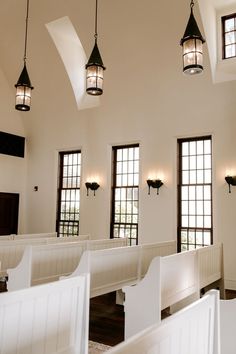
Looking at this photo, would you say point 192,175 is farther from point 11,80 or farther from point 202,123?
point 11,80

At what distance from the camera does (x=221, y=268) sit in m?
5.27

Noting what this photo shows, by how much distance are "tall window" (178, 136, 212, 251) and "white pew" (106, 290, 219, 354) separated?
4.60 meters

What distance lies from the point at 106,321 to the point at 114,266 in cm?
67

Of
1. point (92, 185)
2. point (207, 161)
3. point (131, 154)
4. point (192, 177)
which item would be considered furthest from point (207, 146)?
point (92, 185)

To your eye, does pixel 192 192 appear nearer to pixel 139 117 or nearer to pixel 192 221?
pixel 192 221

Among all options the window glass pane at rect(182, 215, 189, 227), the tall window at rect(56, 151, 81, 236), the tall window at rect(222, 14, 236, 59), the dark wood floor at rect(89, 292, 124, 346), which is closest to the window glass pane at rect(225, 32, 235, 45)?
the tall window at rect(222, 14, 236, 59)

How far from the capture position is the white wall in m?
6.12

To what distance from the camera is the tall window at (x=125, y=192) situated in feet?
23.9

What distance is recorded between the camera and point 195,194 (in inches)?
259

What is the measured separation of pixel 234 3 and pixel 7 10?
15.1ft

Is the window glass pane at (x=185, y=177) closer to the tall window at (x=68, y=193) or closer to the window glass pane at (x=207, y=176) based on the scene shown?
the window glass pane at (x=207, y=176)

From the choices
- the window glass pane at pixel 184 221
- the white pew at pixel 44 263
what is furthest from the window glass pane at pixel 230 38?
the white pew at pixel 44 263

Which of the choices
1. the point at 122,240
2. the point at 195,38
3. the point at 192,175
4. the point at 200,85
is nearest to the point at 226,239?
the point at 192,175

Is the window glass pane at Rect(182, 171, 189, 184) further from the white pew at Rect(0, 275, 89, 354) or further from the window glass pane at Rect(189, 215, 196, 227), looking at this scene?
the white pew at Rect(0, 275, 89, 354)
